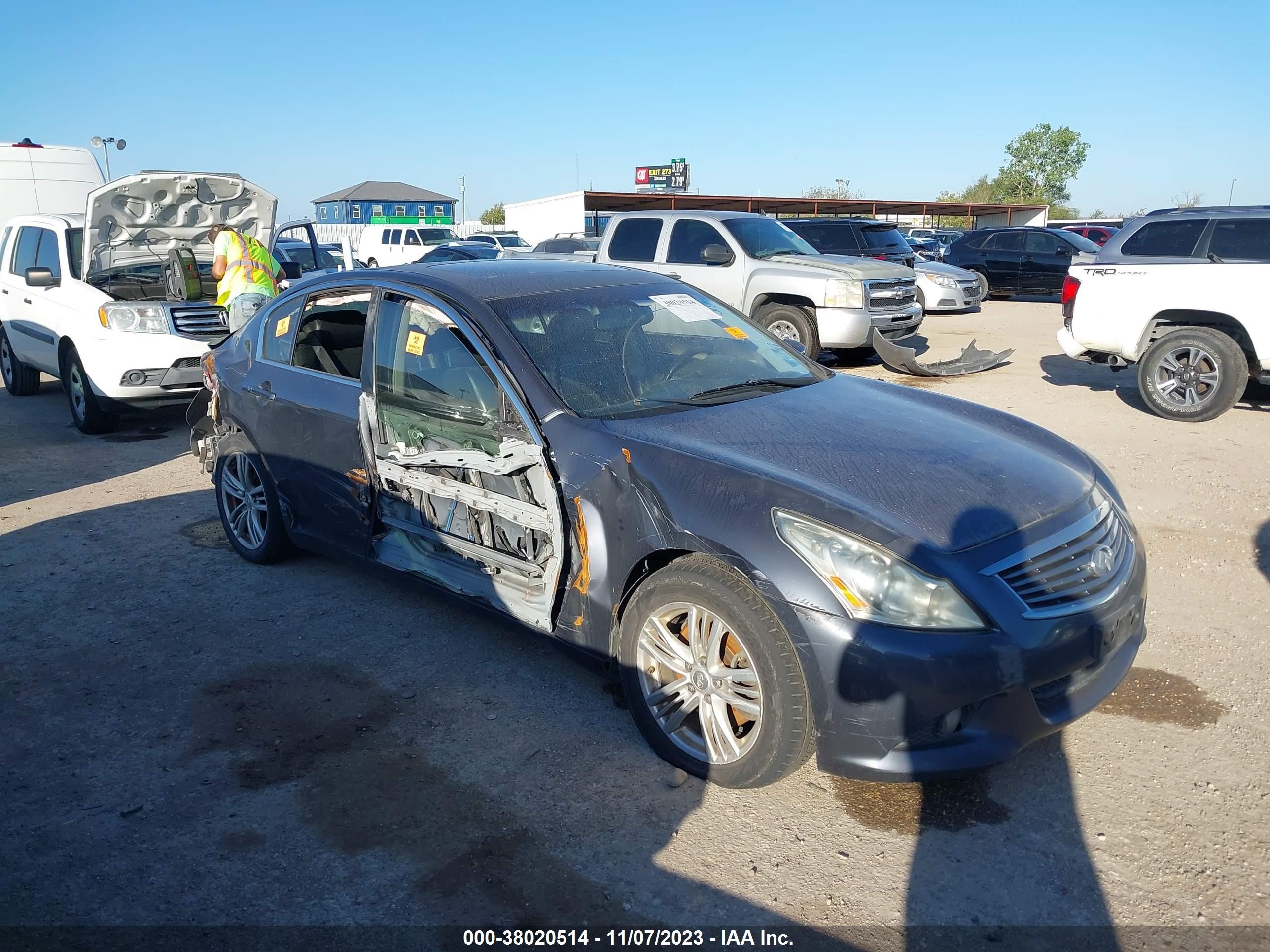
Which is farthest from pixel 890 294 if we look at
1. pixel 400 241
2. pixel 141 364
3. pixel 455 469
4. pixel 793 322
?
pixel 400 241

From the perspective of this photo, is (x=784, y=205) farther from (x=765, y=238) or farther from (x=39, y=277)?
(x=39, y=277)

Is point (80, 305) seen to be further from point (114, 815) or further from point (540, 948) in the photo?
point (540, 948)

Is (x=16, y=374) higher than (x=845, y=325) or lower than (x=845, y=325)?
lower

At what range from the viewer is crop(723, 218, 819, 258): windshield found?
11305 mm

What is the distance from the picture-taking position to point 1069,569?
9.96 feet

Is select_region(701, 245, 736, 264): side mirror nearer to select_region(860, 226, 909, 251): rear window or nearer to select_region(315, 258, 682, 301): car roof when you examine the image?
select_region(860, 226, 909, 251): rear window

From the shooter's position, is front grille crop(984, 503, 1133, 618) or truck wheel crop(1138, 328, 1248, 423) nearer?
front grille crop(984, 503, 1133, 618)

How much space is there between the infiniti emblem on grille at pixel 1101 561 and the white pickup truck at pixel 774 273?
7.40 m

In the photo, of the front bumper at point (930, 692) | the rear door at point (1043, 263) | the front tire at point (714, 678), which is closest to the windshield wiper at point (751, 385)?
the front tire at point (714, 678)

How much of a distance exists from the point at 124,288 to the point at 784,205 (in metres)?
32.6

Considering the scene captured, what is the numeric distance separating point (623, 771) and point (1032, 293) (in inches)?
739

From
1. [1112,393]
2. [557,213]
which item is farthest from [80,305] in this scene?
[557,213]

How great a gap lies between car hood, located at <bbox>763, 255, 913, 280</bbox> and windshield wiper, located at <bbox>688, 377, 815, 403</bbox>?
22.6 ft

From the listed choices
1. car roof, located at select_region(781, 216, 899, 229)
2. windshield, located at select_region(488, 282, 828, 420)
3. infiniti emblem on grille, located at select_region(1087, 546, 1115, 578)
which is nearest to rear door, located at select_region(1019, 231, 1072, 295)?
car roof, located at select_region(781, 216, 899, 229)
